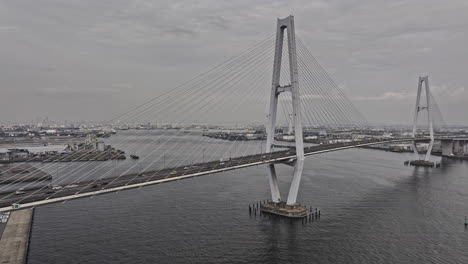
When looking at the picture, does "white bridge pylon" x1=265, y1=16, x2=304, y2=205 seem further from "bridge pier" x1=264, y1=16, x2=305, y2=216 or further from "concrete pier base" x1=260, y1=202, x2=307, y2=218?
"concrete pier base" x1=260, y1=202, x2=307, y2=218

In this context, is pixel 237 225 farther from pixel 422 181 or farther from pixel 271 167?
pixel 422 181

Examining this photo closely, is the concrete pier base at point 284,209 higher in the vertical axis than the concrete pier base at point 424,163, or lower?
lower

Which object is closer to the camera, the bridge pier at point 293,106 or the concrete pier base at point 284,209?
the bridge pier at point 293,106

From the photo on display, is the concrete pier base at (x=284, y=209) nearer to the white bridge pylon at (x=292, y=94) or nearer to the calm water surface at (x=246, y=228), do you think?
the white bridge pylon at (x=292, y=94)

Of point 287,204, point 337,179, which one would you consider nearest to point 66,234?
point 287,204

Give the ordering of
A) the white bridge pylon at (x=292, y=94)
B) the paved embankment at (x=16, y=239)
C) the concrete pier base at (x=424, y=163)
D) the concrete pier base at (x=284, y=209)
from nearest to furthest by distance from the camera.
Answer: the paved embankment at (x=16, y=239) → the white bridge pylon at (x=292, y=94) → the concrete pier base at (x=284, y=209) → the concrete pier base at (x=424, y=163)

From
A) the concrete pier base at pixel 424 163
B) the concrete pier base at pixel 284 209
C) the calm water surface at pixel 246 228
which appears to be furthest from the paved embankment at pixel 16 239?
the concrete pier base at pixel 424 163

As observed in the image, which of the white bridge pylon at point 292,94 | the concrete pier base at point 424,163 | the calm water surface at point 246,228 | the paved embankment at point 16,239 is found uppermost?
the white bridge pylon at point 292,94

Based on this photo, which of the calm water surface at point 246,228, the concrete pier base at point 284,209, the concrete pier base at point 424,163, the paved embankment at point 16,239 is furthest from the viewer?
the concrete pier base at point 424,163
